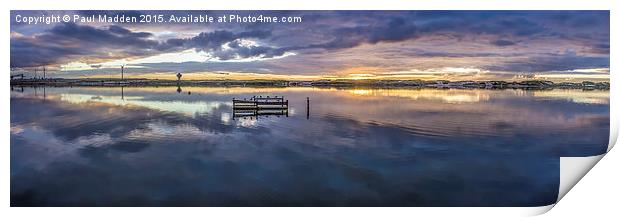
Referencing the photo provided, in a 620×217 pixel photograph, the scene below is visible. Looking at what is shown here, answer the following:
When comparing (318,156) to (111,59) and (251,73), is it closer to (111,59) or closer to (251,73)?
(251,73)

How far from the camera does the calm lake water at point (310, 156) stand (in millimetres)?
6238

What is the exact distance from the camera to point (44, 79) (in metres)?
7.79

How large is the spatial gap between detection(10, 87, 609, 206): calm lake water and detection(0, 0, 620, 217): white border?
0.23m

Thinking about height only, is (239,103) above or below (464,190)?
above

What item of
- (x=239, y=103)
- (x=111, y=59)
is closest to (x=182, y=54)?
(x=111, y=59)

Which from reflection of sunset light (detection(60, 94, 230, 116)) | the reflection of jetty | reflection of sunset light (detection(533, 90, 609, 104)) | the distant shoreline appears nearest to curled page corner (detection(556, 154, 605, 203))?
reflection of sunset light (detection(533, 90, 609, 104))

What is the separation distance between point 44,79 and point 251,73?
3.17m
